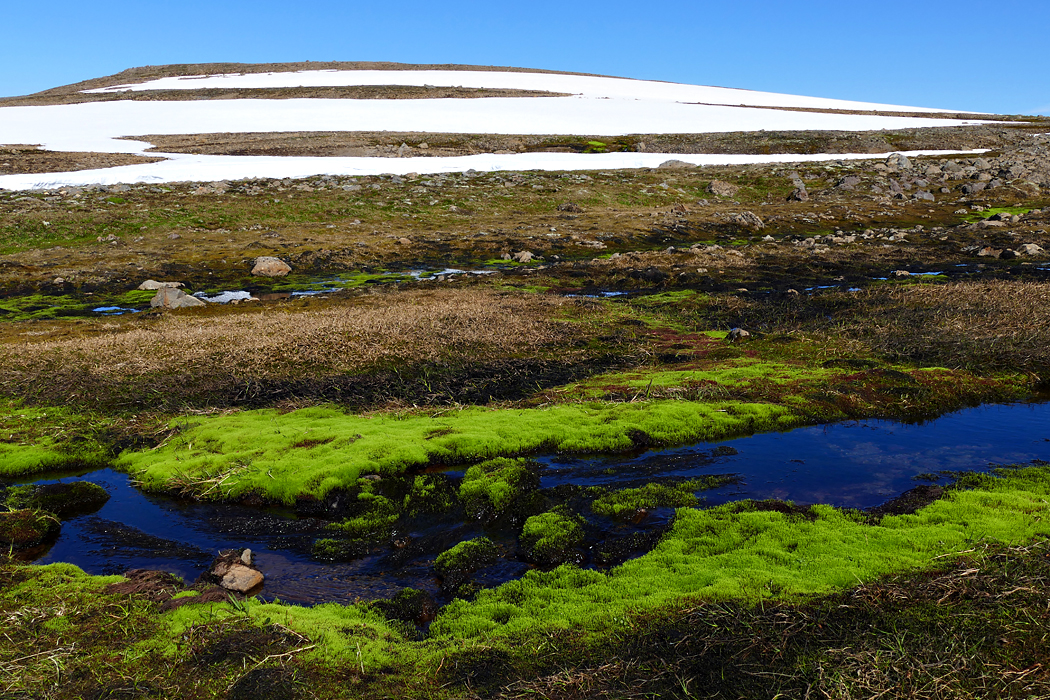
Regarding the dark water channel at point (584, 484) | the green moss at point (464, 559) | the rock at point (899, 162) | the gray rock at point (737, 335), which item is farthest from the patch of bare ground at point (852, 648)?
the rock at point (899, 162)

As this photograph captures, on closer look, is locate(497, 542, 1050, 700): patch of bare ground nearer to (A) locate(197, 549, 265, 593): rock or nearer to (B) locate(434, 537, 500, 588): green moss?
(B) locate(434, 537, 500, 588): green moss

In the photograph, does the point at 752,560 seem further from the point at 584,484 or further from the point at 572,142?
the point at 572,142

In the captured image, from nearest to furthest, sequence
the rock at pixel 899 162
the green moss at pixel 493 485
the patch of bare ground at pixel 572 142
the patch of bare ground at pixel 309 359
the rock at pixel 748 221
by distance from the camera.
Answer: the green moss at pixel 493 485 < the patch of bare ground at pixel 309 359 < the rock at pixel 748 221 < the rock at pixel 899 162 < the patch of bare ground at pixel 572 142

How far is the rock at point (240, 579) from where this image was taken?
8.94 m

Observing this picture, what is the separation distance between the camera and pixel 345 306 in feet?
86.0

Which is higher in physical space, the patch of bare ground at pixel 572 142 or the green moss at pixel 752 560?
the patch of bare ground at pixel 572 142

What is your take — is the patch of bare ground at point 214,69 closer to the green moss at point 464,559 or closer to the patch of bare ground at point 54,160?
the patch of bare ground at point 54,160

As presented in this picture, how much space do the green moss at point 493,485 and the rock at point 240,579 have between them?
3507mm

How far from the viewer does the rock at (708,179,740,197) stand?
183 ft

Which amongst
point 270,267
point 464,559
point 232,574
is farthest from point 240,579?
point 270,267

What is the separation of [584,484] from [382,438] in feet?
14.7

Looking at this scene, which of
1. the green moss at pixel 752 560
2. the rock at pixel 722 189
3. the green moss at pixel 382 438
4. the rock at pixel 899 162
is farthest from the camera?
the rock at pixel 899 162

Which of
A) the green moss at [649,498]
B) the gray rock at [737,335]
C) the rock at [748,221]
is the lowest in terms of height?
A: the green moss at [649,498]

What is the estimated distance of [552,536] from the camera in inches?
395
